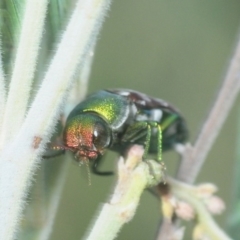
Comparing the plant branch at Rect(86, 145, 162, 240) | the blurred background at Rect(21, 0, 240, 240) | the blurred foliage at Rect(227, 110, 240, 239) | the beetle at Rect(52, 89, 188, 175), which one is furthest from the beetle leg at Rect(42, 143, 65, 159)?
the blurred background at Rect(21, 0, 240, 240)

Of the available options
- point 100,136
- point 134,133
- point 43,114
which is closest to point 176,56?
point 134,133

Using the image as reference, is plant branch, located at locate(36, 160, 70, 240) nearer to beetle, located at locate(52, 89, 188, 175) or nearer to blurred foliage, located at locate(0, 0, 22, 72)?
beetle, located at locate(52, 89, 188, 175)

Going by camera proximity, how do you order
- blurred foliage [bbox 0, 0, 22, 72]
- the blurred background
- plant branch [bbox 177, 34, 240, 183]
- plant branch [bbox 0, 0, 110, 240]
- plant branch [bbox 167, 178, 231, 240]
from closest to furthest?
plant branch [bbox 0, 0, 110, 240], blurred foliage [bbox 0, 0, 22, 72], plant branch [bbox 167, 178, 231, 240], plant branch [bbox 177, 34, 240, 183], the blurred background

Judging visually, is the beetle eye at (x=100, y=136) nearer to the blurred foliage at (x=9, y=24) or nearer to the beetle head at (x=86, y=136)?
the beetle head at (x=86, y=136)

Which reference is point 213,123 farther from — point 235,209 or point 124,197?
point 124,197

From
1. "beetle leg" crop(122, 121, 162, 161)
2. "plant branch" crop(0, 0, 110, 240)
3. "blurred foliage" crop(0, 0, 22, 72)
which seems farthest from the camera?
"beetle leg" crop(122, 121, 162, 161)

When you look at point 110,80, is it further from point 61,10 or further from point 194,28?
point 61,10

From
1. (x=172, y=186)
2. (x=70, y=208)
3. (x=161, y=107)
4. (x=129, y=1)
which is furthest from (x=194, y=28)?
(x=172, y=186)

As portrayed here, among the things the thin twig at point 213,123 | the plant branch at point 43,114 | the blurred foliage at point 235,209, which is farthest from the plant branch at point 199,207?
the plant branch at point 43,114
